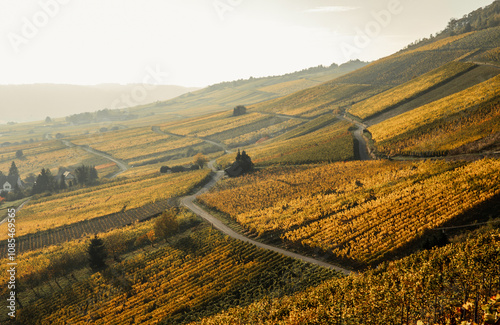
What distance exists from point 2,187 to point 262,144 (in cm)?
10427

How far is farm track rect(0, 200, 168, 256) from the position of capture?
215ft

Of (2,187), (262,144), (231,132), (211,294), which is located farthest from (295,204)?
(2,187)

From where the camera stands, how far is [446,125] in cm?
6819

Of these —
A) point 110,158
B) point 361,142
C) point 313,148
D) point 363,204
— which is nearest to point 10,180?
point 110,158

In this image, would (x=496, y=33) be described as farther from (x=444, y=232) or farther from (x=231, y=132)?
(x=444, y=232)

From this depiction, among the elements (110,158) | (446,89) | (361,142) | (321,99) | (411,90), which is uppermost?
(321,99)

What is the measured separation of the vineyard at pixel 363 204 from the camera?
3765cm

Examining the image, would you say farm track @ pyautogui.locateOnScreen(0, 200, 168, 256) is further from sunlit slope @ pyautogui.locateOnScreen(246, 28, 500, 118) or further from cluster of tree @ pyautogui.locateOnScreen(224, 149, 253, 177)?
sunlit slope @ pyautogui.locateOnScreen(246, 28, 500, 118)

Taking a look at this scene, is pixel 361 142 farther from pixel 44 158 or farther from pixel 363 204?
pixel 44 158

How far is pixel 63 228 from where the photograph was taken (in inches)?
2859

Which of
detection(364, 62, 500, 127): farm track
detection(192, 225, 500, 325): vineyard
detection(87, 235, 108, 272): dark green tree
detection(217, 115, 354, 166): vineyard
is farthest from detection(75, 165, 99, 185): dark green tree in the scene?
detection(192, 225, 500, 325): vineyard

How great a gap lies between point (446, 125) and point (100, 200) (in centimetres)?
9325

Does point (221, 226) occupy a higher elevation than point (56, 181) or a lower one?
lower

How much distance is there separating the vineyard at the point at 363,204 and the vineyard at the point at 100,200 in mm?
19505
